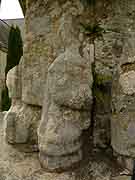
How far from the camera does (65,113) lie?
1.79 m

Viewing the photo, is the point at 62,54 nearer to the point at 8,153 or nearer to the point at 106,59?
the point at 106,59

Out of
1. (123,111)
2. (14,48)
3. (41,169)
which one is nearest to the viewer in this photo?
(123,111)

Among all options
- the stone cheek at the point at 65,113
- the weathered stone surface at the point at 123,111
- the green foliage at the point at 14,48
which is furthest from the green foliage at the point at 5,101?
the weathered stone surface at the point at 123,111

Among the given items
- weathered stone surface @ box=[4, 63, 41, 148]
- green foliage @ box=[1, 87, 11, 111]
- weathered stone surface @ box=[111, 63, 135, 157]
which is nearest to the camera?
weathered stone surface @ box=[111, 63, 135, 157]

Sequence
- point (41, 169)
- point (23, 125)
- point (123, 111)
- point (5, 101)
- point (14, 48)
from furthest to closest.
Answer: point (14, 48)
point (5, 101)
point (23, 125)
point (41, 169)
point (123, 111)

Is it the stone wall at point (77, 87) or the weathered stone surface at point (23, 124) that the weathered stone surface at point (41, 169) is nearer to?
the stone wall at point (77, 87)

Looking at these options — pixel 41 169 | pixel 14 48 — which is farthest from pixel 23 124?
pixel 14 48

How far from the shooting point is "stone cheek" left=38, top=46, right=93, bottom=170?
1.74 metres

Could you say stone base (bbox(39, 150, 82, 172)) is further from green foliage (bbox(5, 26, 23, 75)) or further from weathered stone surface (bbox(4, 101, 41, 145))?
green foliage (bbox(5, 26, 23, 75))

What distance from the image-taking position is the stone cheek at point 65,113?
68.4 inches

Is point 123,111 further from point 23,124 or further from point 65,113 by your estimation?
point 23,124

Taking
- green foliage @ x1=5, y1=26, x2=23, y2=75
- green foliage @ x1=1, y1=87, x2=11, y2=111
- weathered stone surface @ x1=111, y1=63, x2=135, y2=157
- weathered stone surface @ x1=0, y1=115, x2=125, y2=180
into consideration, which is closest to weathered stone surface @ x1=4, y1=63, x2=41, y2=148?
weathered stone surface @ x1=0, y1=115, x2=125, y2=180

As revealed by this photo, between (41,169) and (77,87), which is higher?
(77,87)

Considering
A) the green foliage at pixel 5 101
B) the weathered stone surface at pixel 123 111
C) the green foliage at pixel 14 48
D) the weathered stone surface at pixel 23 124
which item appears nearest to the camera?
the weathered stone surface at pixel 123 111
